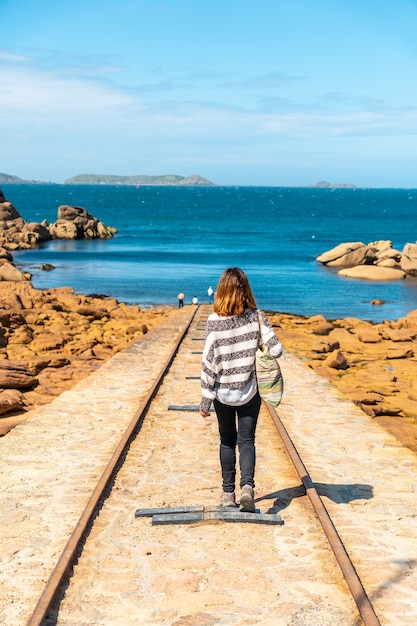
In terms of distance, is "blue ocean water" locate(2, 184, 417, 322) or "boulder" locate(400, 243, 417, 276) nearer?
"blue ocean water" locate(2, 184, 417, 322)

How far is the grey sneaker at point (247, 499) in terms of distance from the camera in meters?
6.89

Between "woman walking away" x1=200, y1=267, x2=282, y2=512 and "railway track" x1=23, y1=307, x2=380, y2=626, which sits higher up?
"woman walking away" x1=200, y1=267, x2=282, y2=512

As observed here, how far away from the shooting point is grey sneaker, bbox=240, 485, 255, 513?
6895mm

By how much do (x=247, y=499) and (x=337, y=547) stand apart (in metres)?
1.00

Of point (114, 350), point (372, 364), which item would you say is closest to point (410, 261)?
point (372, 364)

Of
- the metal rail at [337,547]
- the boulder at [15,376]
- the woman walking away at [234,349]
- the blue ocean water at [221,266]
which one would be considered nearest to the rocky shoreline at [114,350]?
the boulder at [15,376]

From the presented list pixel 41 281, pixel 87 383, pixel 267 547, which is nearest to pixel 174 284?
pixel 41 281

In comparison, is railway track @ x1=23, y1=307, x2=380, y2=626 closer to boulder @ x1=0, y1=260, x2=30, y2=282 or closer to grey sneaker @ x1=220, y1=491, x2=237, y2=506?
grey sneaker @ x1=220, y1=491, x2=237, y2=506

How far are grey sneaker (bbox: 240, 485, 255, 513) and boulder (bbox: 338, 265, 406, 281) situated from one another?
46.1 meters

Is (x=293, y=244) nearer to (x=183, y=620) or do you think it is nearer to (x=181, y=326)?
(x=181, y=326)

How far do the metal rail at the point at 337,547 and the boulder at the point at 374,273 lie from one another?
143 ft

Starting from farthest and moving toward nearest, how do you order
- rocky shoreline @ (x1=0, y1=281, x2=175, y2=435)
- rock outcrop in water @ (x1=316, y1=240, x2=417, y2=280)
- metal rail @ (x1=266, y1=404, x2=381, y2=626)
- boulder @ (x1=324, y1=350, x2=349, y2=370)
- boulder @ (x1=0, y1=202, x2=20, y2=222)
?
boulder @ (x1=0, y1=202, x2=20, y2=222), rock outcrop in water @ (x1=316, y1=240, x2=417, y2=280), boulder @ (x1=324, y1=350, x2=349, y2=370), rocky shoreline @ (x1=0, y1=281, x2=175, y2=435), metal rail @ (x1=266, y1=404, x2=381, y2=626)

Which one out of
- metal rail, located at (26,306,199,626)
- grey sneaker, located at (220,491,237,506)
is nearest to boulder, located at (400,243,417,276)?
metal rail, located at (26,306,199,626)

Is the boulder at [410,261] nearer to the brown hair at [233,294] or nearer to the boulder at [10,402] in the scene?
the boulder at [10,402]
